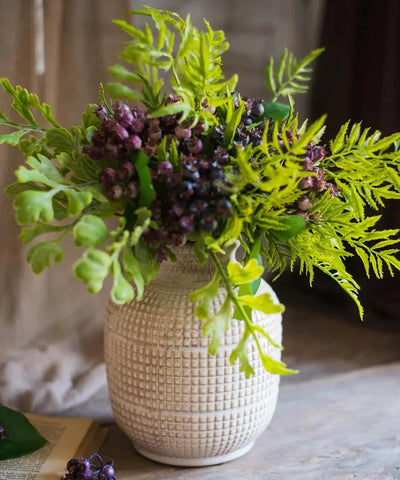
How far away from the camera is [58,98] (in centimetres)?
128

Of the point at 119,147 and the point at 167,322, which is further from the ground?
the point at 119,147

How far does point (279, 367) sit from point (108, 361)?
11.1 inches

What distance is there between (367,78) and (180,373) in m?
0.99

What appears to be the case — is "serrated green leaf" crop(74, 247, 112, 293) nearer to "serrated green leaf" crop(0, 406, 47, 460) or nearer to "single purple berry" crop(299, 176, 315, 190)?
"single purple berry" crop(299, 176, 315, 190)

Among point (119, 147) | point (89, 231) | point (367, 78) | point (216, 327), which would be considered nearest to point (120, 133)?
point (119, 147)

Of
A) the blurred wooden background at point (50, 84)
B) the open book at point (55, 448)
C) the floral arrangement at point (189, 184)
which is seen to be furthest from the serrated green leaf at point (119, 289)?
the blurred wooden background at point (50, 84)

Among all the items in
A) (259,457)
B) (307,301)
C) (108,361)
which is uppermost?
(108,361)

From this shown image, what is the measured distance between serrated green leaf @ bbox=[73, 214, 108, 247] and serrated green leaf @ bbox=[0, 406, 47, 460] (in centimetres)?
38

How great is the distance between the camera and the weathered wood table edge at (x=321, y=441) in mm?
901

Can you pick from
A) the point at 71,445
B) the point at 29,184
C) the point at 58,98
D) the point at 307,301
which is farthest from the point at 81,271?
the point at 307,301

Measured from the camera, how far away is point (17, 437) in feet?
3.05

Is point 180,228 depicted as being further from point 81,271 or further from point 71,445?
point 71,445

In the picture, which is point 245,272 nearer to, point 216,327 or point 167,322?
point 216,327

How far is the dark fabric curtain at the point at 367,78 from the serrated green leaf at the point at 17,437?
2.76 feet
